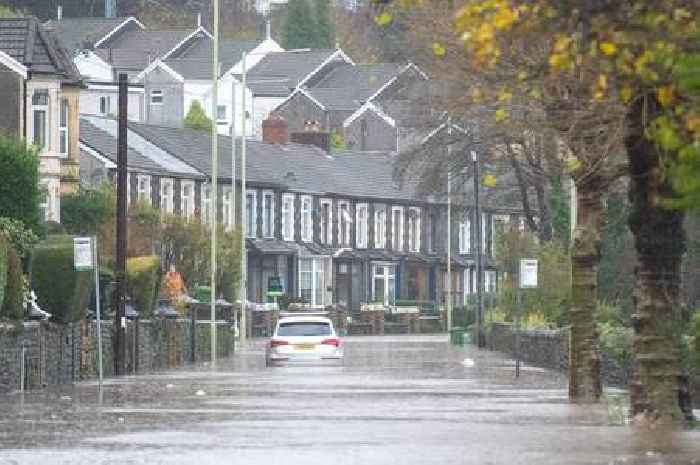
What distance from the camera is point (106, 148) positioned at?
8988 cm

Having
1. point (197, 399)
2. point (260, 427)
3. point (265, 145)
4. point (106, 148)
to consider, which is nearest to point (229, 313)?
point (106, 148)

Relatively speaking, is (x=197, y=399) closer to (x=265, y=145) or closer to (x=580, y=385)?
(x=580, y=385)

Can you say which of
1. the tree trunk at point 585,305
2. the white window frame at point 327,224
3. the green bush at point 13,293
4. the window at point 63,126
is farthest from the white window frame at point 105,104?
the tree trunk at point 585,305

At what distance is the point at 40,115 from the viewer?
218ft

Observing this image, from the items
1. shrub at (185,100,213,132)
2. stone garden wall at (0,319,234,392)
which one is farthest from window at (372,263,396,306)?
stone garden wall at (0,319,234,392)

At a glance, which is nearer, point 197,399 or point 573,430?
point 573,430

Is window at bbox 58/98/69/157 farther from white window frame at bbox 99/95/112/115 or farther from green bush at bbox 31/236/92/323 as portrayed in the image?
white window frame at bbox 99/95/112/115

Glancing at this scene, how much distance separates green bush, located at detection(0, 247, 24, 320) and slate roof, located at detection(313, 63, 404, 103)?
90968mm

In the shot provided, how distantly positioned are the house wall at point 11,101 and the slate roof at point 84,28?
7103 cm

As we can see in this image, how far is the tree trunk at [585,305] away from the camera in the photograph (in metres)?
35.8

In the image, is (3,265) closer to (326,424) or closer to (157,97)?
(326,424)

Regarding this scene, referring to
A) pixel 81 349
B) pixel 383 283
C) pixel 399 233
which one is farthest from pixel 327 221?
pixel 81 349

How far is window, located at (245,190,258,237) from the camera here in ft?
336

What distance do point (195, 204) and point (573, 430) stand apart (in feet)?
229
